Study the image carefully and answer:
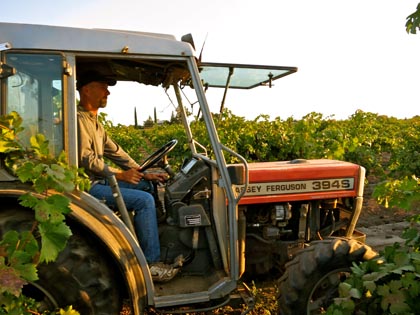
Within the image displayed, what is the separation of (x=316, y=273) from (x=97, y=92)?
7.05 feet

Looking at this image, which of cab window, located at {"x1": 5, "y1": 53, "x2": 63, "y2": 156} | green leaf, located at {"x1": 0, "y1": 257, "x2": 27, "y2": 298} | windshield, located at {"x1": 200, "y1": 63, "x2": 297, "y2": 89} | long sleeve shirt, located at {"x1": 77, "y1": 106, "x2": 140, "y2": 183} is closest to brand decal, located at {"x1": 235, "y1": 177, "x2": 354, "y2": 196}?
windshield, located at {"x1": 200, "y1": 63, "x2": 297, "y2": 89}

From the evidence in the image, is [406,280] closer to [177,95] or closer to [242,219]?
[242,219]

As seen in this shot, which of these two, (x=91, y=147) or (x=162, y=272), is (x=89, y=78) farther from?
(x=162, y=272)

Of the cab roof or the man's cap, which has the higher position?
the cab roof

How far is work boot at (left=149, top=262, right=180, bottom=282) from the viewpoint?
3.18m

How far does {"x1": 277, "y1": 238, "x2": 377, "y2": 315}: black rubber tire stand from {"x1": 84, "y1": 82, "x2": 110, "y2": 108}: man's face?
193 cm

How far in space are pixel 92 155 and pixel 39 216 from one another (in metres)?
1.04

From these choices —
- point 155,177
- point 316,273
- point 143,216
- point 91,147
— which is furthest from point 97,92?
point 316,273

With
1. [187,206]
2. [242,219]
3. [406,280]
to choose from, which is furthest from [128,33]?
[406,280]

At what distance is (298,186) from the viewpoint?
154 inches

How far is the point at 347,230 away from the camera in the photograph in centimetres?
415

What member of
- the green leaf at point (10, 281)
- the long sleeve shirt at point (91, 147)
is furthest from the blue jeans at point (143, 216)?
the green leaf at point (10, 281)

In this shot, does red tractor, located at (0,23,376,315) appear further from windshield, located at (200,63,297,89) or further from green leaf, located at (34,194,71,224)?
green leaf, located at (34,194,71,224)

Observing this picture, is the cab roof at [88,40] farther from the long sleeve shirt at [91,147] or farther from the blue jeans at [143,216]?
the blue jeans at [143,216]
